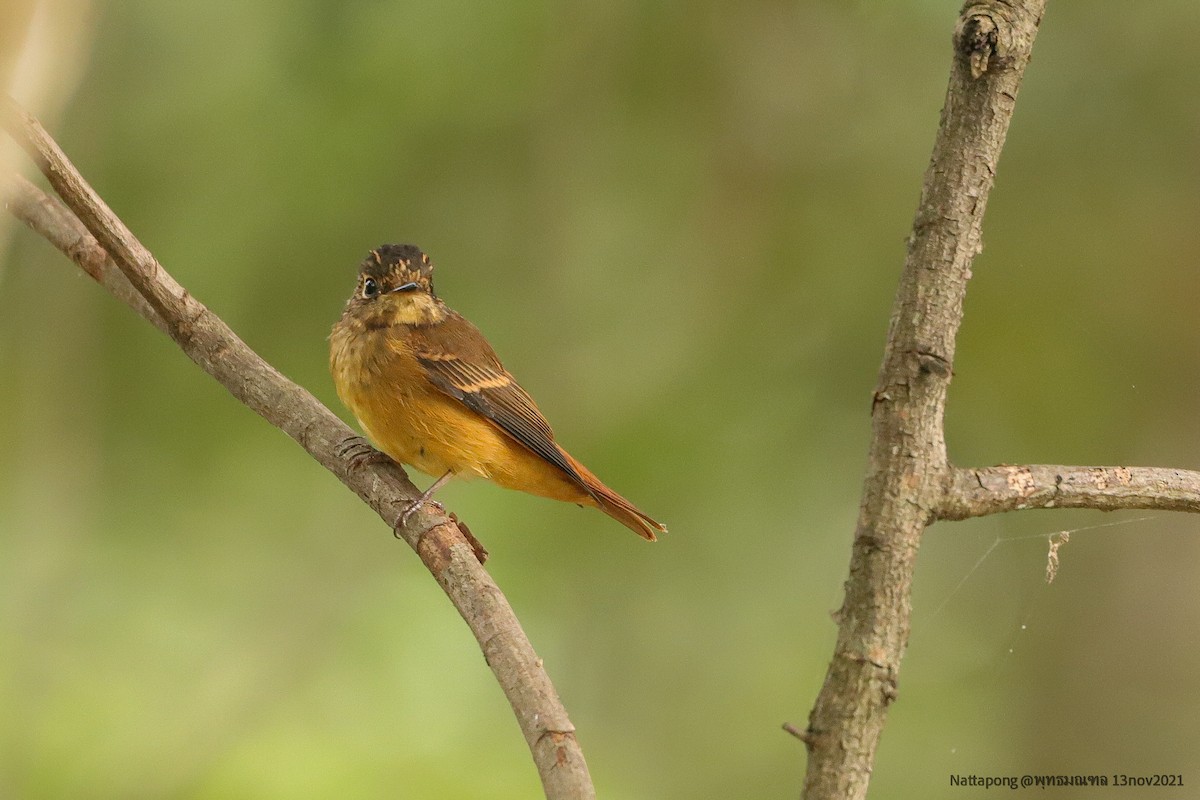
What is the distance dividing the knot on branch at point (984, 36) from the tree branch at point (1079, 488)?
0.76 m

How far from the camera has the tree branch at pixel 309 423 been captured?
2.14 meters

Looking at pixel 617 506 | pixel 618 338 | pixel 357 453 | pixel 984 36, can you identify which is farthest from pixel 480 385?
pixel 984 36

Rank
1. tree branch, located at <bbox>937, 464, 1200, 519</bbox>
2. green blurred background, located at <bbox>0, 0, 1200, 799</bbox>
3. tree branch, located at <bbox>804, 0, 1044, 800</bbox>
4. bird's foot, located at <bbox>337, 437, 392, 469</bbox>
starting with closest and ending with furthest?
tree branch, located at <bbox>804, 0, 1044, 800</bbox>
tree branch, located at <bbox>937, 464, 1200, 519</bbox>
bird's foot, located at <bbox>337, 437, 392, 469</bbox>
green blurred background, located at <bbox>0, 0, 1200, 799</bbox>

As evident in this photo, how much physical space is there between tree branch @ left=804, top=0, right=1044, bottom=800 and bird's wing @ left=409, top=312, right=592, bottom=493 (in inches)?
66.0

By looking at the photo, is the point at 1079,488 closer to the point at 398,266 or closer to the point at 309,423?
the point at 309,423

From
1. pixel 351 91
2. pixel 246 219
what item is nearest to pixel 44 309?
pixel 246 219

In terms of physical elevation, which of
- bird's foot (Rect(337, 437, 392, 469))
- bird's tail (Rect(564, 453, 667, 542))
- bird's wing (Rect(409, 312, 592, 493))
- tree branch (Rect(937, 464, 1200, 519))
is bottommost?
tree branch (Rect(937, 464, 1200, 519))

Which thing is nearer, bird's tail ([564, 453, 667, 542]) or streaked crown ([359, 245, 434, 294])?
bird's tail ([564, 453, 667, 542])

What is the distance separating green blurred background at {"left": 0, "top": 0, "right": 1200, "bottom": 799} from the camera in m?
4.47

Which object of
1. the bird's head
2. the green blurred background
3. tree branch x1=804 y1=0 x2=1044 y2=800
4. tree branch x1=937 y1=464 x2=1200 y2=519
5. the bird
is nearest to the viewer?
tree branch x1=804 y1=0 x2=1044 y2=800

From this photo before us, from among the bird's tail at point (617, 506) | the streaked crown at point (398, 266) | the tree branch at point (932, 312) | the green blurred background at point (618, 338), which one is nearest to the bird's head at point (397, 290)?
the streaked crown at point (398, 266)

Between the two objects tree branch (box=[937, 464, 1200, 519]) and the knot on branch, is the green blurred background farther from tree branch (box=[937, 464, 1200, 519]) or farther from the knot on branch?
the knot on branch

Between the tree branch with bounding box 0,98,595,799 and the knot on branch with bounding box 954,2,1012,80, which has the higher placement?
the knot on branch with bounding box 954,2,1012,80

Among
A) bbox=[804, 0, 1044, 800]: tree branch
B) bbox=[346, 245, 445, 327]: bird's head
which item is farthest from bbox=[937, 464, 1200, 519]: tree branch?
bbox=[346, 245, 445, 327]: bird's head
